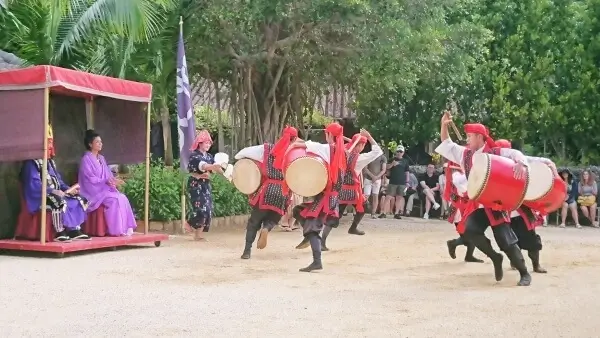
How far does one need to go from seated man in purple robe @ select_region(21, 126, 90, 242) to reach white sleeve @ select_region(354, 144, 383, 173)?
10.7 ft

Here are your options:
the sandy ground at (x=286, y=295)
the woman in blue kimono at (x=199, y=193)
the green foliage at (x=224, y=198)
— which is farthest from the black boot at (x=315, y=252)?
the green foliage at (x=224, y=198)

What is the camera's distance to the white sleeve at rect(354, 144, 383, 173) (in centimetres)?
1018

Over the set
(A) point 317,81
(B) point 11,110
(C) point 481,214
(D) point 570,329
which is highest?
(A) point 317,81

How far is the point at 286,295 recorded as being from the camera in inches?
287

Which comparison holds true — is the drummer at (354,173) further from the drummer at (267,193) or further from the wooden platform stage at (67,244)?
the wooden platform stage at (67,244)

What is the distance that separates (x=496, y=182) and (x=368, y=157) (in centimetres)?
286

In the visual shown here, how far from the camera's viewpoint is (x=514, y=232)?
8.72 m

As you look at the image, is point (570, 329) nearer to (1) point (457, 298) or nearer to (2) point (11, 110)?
(1) point (457, 298)

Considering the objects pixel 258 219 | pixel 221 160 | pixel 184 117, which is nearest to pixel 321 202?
pixel 258 219

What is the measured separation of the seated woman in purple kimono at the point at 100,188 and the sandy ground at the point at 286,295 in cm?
40

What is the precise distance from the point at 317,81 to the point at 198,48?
261 centimetres

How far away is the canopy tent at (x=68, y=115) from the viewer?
957 centimetres

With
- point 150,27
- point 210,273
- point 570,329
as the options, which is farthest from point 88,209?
point 570,329

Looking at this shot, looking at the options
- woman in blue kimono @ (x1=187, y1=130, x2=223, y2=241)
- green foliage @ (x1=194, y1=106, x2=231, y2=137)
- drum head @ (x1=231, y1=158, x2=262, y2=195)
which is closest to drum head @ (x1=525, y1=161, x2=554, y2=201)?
drum head @ (x1=231, y1=158, x2=262, y2=195)
